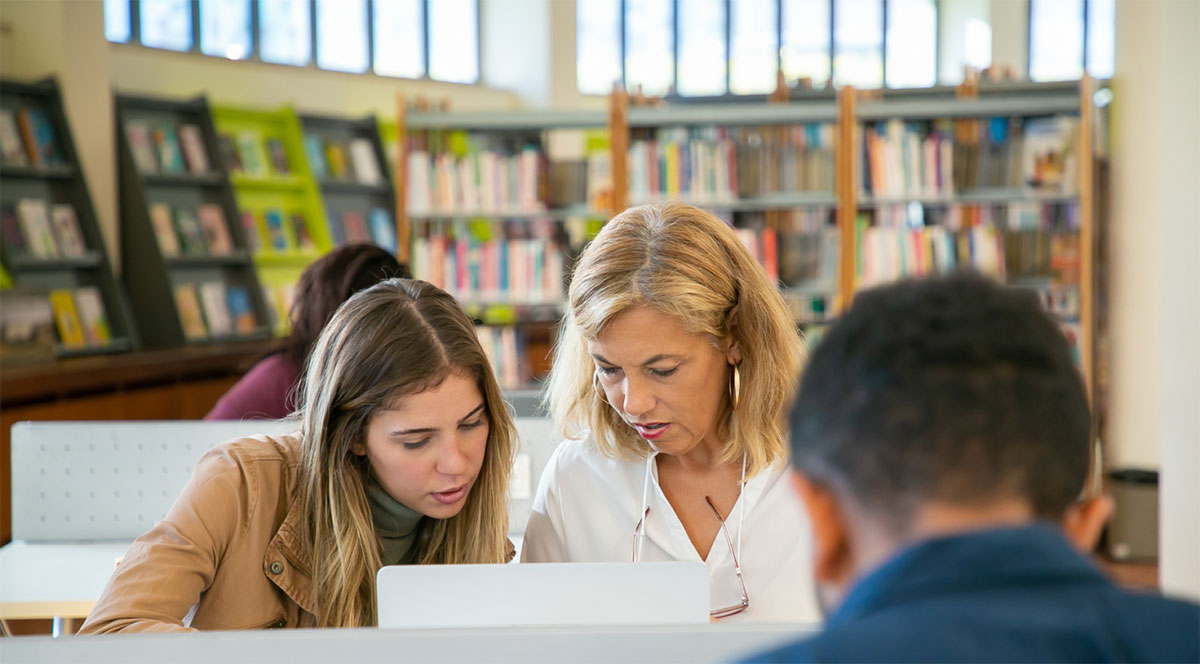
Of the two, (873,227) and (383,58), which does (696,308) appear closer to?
(873,227)

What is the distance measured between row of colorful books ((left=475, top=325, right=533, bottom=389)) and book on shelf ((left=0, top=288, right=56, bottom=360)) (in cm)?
203

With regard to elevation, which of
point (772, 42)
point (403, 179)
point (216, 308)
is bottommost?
point (216, 308)

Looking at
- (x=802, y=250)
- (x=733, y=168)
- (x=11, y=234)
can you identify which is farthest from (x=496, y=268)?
(x=11, y=234)

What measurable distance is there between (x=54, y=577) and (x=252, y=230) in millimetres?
5092

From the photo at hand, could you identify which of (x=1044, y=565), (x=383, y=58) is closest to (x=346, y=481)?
(x=1044, y=565)

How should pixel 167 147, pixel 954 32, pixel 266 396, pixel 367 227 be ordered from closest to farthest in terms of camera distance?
pixel 266 396 < pixel 167 147 < pixel 367 227 < pixel 954 32

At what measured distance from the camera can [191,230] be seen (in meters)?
6.71

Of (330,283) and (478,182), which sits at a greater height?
(478,182)

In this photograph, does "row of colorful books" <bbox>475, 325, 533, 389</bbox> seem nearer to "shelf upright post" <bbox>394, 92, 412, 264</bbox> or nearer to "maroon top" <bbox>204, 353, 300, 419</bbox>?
"shelf upright post" <bbox>394, 92, 412, 264</bbox>

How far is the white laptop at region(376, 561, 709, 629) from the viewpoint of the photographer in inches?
42.7

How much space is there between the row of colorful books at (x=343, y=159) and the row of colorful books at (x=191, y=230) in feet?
3.12

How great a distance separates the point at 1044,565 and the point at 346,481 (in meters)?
1.30

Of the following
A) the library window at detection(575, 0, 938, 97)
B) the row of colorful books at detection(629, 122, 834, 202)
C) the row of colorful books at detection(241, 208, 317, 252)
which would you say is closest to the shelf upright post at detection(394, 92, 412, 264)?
the row of colorful books at detection(629, 122, 834, 202)

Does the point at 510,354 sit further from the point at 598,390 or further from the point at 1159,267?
the point at 598,390
